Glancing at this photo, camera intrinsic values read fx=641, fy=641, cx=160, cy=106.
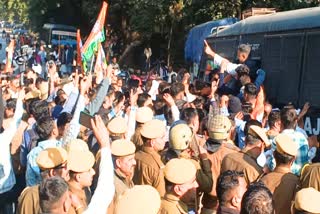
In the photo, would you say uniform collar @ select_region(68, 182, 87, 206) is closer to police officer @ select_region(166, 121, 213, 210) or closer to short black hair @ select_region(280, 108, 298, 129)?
police officer @ select_region(166, 121, 213, 210)

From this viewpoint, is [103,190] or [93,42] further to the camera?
[93,42]

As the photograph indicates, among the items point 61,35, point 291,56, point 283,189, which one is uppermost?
point 291,56

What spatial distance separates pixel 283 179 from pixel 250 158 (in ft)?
1.66

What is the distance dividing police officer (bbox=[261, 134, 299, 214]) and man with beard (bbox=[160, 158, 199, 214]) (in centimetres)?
83

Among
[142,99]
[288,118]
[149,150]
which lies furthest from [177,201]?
[142,99]

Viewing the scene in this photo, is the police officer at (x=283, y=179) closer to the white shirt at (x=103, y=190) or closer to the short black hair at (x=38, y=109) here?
the white shirt at (x=103, y=190)

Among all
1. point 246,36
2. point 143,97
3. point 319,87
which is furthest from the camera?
point 246,36

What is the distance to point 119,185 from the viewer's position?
17.1 feet

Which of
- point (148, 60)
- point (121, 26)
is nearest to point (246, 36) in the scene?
point (148, 60)

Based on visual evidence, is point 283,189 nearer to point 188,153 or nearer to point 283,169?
point 283,169

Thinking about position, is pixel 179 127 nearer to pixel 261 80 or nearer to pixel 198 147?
pixel 198 147

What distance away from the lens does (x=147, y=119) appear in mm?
6891

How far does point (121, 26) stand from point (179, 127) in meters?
29.5

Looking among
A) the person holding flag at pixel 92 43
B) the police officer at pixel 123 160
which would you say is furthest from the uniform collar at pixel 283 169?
the person holding flag at pixel 92 43
